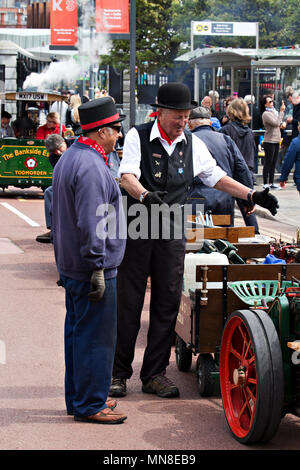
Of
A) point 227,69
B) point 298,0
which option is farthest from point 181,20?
point 227,69

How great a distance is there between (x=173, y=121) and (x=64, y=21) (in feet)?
70.4

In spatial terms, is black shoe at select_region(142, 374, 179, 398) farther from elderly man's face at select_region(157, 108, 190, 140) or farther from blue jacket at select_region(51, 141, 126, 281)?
elderly man's face at select_region(157, 108, 190, 140)

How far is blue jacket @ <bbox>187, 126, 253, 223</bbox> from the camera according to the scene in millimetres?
8328

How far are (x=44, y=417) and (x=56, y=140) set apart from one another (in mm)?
6081

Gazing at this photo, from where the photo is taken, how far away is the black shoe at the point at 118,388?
19.2 ft

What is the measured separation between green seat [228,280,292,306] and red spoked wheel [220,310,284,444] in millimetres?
377

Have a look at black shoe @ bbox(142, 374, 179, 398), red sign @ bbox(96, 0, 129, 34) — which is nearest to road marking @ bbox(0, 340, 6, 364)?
black shoe @ bbox(142, 374, 179, 398)

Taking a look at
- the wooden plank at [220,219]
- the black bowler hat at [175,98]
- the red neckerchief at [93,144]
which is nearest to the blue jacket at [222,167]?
the wooden plank at [220,219]

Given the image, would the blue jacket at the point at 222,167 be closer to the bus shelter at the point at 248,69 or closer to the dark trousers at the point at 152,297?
the dark trousers at the point at 152,297

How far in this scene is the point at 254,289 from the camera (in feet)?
18.4

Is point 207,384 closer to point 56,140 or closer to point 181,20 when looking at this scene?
point 56,140

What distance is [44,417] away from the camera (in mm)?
5371

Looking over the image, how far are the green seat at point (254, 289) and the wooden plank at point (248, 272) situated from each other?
5 cm

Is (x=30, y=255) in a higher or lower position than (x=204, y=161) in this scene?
lower
